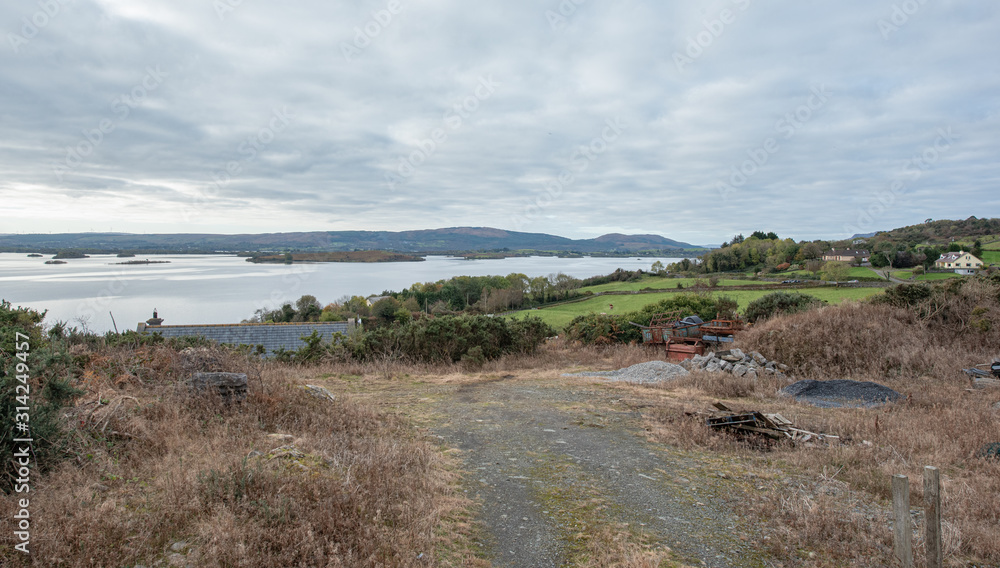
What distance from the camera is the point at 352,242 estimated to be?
11525 centimetres

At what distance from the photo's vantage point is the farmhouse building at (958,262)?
2472 centimetres

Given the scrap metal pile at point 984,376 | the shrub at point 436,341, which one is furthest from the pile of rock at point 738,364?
the shrub at point 436,341

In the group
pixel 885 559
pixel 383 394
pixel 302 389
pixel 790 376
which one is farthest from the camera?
pixel 790 376

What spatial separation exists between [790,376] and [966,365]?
3667 millimetres

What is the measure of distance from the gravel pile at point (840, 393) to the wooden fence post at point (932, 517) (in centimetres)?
679

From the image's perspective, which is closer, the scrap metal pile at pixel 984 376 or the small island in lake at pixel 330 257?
the scrap metal pile at pixel 984 376

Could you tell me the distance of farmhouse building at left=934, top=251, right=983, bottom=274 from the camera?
81.1 ft

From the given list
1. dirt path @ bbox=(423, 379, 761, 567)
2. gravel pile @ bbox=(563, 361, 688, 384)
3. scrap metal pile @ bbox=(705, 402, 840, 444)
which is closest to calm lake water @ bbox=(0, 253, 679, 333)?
dirt path @ bbox=(423, 379, 761, 567)

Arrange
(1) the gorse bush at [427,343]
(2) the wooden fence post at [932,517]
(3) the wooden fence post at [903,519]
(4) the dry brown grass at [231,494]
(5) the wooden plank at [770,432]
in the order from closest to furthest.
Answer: (2) the wooden fence post at [932,517] < (3) the wooden fence post at [903,519] < (4) the dry brown grass at [231,494] < (5) the wooden plank at [770,432] < (1) the gorse bush at [427,343]

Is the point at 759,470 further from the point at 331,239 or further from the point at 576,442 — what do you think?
the point at 331,239

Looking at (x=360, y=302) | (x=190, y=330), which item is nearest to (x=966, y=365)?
(x=190, y=330)

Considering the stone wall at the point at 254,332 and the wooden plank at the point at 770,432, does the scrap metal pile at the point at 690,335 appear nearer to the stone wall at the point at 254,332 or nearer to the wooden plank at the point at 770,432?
the wooden plank at the point at 770,432

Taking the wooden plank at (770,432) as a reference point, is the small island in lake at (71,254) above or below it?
above

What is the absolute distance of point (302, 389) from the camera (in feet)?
26.4
